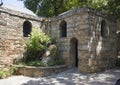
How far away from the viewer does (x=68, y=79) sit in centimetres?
852

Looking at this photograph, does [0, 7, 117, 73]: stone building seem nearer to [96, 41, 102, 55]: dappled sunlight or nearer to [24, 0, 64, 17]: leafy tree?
[96, 41, 102, 55]: dappled sunlight

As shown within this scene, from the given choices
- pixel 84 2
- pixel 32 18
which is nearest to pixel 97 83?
pixel 32 18

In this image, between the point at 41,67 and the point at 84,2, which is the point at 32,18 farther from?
the point at 84,2

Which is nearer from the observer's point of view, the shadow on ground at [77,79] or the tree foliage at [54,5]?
the shadow on ground at [77,79]

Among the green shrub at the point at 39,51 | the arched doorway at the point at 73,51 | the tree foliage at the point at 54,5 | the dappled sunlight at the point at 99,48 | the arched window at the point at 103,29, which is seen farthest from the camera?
the tree foliage at the point at 54,5

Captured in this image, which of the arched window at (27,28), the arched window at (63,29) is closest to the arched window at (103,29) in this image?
the arched window at (63,29)

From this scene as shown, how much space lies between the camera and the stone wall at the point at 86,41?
9328 millimetres

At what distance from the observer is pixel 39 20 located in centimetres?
1206

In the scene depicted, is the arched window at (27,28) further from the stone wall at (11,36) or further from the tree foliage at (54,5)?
the tree foliage at (54,5)

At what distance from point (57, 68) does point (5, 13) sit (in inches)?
175

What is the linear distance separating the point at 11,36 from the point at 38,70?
2.75 meters

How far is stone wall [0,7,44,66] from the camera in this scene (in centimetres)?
986

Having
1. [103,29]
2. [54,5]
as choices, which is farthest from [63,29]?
[54,5]

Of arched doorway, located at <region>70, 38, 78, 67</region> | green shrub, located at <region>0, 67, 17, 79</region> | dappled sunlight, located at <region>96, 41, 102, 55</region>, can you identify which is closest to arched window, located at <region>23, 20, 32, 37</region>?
green shrub, located at <region>0, 67, 17, 79</region>
